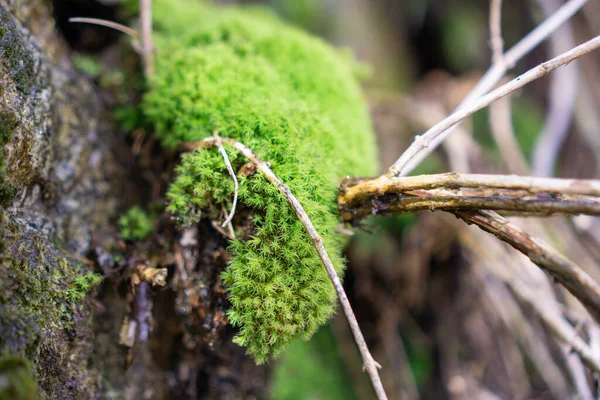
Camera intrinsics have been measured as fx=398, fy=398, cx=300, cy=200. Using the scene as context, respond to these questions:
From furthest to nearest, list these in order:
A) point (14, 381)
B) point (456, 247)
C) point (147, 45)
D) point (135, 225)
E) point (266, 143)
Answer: point (456, 247), point (147, 45), point (135, 225), point (266, 143), point (14, 381)

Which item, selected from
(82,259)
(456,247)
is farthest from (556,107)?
(82,259)

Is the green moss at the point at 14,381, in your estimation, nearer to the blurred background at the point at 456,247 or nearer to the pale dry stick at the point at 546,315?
the blurred background at the point at 456,247

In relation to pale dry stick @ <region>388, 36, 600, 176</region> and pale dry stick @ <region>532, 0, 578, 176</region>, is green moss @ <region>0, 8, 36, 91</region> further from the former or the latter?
pale dry stick @ <region>532, 0, 578, 176</region>

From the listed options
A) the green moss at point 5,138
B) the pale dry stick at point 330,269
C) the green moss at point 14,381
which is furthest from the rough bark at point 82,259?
the pale dry stick at point 330,269

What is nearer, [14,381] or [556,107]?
[14,381]

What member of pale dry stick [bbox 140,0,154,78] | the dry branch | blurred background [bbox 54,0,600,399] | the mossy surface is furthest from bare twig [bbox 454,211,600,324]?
pale dry stick [bbox 140,0,154,78]

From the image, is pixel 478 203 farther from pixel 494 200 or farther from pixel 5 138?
pixel 5 138
